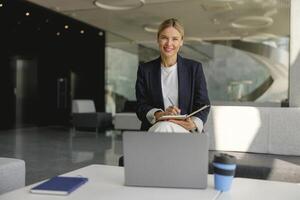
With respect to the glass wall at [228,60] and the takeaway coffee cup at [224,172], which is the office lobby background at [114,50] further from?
the takeaway coffee cup at [224,172]

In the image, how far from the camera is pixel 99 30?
1366cm

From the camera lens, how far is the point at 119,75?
47.1 ft

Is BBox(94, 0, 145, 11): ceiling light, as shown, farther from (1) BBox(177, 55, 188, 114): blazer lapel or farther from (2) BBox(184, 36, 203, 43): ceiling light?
(1) BBox(177, 55, 188, 114): blazer lapel

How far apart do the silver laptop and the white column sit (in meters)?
2.65

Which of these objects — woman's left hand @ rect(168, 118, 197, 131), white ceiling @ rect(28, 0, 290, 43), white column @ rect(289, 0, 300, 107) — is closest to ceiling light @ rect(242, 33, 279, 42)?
white ceiling @ rect(28, 0, 290, 43)

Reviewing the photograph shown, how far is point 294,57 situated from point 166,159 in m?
2.78

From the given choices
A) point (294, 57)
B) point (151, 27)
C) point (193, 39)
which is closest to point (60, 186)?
point (294, 57)

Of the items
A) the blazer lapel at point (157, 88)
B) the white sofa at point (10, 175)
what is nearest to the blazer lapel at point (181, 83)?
the blazer lapel at point (157, 88)

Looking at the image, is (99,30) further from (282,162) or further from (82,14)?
(282,162)

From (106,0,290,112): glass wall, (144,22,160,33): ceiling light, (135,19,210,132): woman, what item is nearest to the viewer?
(135,19,210,132): woman

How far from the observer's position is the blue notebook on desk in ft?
3.90

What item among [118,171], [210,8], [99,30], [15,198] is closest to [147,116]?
[118,171]

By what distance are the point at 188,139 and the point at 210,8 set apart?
9543mm

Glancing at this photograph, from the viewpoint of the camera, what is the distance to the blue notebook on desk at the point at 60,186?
1.19 metres
